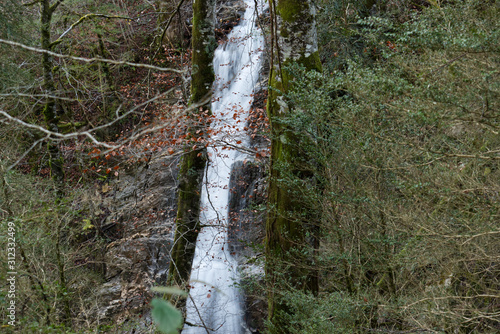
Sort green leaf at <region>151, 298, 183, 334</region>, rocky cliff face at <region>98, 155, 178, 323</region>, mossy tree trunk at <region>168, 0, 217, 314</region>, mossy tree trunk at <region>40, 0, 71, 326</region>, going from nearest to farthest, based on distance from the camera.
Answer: green leaf at <region>151, 298, 183, 334</region> < mossy tree trunk at <region>168, 0, 217, 314</region> < mossy tree trunk at <region>40, 0, 71, 326</region> < rocky cliff face at <region>98, 155, 178, 323</region>

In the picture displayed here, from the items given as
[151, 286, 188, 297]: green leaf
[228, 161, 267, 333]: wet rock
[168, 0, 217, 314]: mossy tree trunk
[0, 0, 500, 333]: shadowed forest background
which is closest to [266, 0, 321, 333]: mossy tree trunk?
[0, 0, 500, 333]: shadowed forest background

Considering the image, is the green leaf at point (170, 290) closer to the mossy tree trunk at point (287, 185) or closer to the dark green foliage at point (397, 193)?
the dark green foliage at point (397, 193)

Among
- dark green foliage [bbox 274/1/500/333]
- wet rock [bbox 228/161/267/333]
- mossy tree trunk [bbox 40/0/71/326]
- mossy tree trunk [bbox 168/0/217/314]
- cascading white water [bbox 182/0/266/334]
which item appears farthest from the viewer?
wet rock [bbox 228/161/267/333]

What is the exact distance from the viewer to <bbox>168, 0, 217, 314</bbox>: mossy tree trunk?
5.86 m

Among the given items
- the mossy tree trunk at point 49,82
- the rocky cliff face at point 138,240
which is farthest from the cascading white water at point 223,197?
the mossy tree trunk at point 49,82

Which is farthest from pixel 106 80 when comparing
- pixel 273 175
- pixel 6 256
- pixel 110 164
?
pixel 273 175

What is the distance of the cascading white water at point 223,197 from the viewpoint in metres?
8.12

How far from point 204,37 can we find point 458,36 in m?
3.88

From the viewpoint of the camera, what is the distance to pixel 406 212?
4105 millimetres

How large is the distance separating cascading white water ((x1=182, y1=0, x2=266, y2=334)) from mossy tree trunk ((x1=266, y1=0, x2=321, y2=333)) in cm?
179

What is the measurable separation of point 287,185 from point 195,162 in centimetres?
217

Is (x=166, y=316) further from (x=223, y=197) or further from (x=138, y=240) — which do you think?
(x=138, y=240)

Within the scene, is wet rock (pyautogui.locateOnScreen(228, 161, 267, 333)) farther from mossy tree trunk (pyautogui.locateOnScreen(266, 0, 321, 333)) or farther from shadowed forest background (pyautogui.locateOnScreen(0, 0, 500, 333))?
mossy tree trunk (pyautogui.locateOnScreen(266, 0, 321, 333))

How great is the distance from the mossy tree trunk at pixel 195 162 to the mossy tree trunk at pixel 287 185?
1.67 meters
